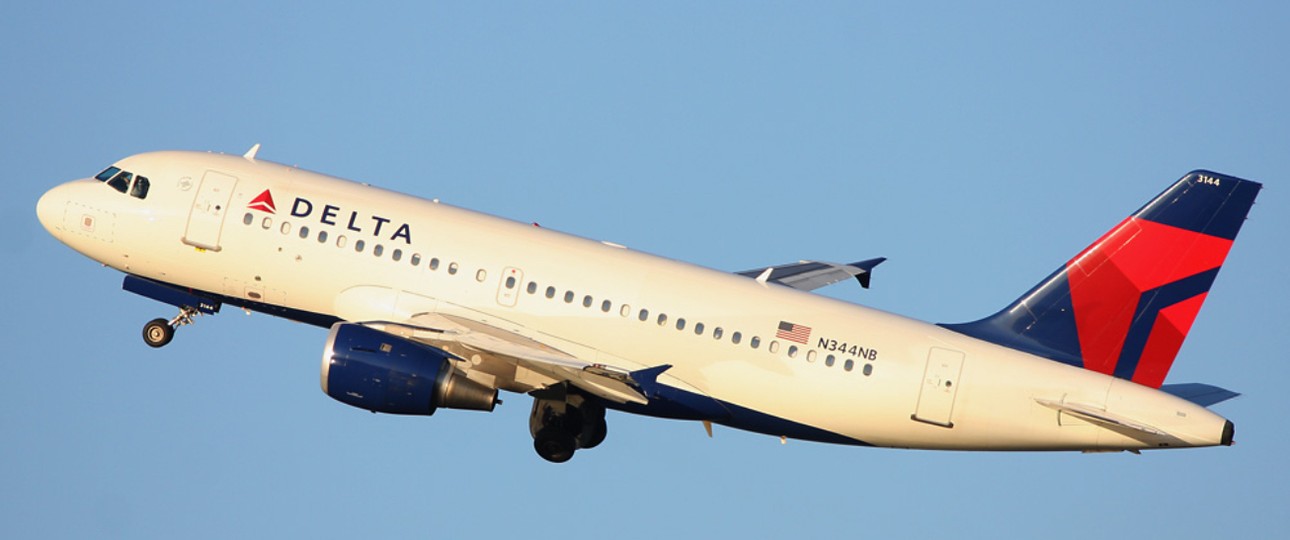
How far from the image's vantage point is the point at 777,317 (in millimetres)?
51250

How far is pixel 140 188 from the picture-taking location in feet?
177

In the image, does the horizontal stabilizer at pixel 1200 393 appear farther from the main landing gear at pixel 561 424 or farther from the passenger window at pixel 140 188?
the passenger window at pixel 140 188

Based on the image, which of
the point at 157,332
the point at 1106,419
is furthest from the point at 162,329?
the point at 1106,419

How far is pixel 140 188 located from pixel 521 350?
12525mm

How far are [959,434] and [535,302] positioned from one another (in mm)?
11585

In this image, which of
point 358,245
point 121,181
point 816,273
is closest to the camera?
point 358,245

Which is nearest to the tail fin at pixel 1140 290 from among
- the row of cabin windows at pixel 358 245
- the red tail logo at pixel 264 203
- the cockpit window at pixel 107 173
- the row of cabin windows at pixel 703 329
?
the row of cabin windows at pixel 703 329

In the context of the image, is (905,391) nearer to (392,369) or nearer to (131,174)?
(392,369)

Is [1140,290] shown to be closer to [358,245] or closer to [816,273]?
[816,273]

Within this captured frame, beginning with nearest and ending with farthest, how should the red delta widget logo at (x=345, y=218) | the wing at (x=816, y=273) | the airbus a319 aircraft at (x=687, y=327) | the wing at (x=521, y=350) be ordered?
1. the wing at (x=521, y=350)
2. the airbus a319 aircraft at (x=687, y=327)
3. the red delta widget logo at (x=345, y=218)
4. the wing at (x=816, y=273)

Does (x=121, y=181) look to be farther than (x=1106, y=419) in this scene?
Yes

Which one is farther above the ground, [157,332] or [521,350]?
[521,350]

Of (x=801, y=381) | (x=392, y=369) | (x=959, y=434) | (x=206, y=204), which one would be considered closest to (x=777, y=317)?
(x=801, y=381)

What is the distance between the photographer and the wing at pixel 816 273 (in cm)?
5975
